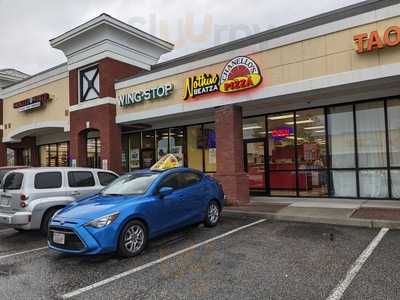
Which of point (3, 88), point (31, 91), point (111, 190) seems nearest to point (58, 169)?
point (111, 190)

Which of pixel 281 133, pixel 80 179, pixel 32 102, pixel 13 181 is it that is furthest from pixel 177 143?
pixel 32 102

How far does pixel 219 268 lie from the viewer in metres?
5.75

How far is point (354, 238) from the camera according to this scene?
24.2ft

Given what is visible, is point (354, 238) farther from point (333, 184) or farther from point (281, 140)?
point (281, 140)

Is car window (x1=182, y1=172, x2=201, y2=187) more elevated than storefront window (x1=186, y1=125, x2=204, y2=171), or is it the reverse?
storefront window (x1=186, y1=125, x2=204, y2=171)

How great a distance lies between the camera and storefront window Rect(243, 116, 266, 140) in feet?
48.0

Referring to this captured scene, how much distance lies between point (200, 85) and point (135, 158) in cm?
737

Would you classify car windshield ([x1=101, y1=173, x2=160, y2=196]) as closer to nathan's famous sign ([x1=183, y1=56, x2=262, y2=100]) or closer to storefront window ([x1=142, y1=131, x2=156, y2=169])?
nathan's famous sign ([x1=183, y1=56, x2=262, y2=100])

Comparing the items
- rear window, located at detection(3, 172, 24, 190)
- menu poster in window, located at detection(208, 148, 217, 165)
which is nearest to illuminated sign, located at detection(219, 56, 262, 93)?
menu poster in window, located at detection(208, 148, 217, 165)

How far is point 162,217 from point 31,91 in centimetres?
1790

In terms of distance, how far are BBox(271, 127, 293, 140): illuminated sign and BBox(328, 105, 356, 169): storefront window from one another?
155 cm

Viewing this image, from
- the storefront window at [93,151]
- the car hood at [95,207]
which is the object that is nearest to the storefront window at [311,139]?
the car hood at [95,207]

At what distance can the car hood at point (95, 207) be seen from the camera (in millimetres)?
6258

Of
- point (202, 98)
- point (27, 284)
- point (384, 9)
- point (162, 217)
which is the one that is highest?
point (384, 9)
